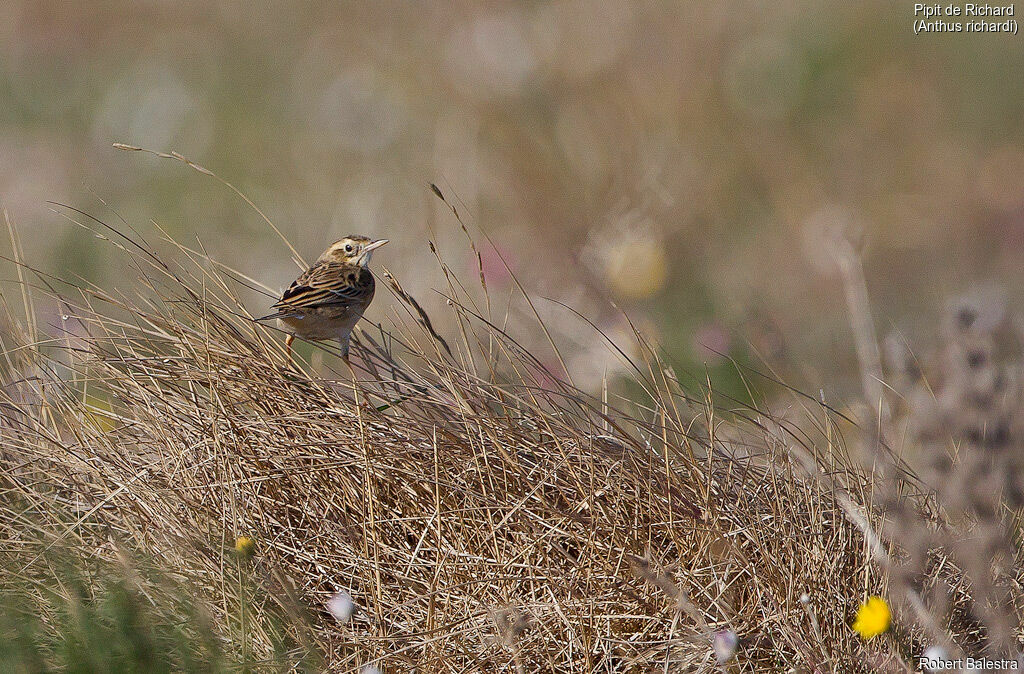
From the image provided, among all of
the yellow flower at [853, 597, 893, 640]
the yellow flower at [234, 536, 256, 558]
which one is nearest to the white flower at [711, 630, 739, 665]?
the yellow flower at [853, 597, 893, 640]

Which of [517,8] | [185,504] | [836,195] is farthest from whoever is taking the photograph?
[517,8]

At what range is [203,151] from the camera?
35.9 ft

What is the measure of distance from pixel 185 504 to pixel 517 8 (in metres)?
8.66

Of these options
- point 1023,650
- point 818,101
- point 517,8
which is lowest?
point 1023,650

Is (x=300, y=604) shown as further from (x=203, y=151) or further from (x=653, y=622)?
(x=203, y=151)

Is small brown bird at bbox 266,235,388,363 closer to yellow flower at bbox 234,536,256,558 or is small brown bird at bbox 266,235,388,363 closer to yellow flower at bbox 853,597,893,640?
yellow flower at bbox 234,536,256,558

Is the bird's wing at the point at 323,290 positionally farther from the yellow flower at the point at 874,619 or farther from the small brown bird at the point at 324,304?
the yellow flower at the point at 874,619

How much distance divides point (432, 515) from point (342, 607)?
1.13 ft

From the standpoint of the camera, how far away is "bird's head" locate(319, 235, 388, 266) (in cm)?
437

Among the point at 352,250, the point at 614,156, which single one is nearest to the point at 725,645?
the point at 352,250

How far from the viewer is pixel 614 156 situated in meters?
8.90

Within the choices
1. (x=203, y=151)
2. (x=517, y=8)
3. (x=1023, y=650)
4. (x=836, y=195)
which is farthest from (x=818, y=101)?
(x=1023, y=650)

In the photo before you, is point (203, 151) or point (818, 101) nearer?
point (818, 101)

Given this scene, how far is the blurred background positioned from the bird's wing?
2623 mm
